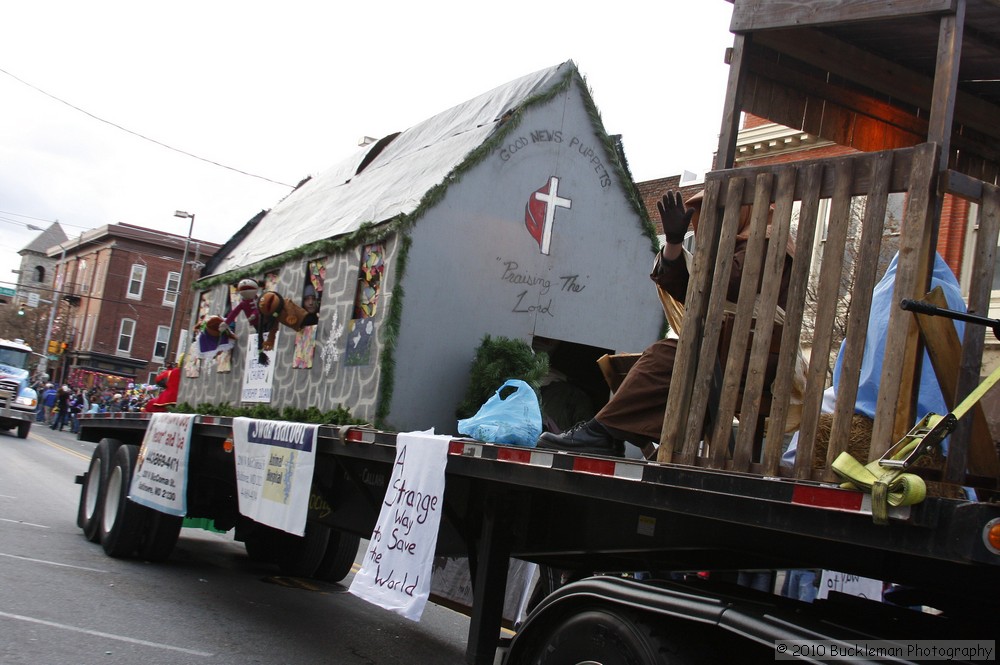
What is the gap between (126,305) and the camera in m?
54.7

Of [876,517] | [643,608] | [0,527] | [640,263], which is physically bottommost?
[0,527]

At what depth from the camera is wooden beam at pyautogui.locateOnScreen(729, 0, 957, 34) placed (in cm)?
339

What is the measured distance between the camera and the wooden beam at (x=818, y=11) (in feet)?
11.1

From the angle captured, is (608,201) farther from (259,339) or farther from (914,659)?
(914,659)

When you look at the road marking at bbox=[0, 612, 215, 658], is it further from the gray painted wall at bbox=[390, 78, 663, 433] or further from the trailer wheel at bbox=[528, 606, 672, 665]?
the trailer wheel at bbox=[528, 606, 672, 665]

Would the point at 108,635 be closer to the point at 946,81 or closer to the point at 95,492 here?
the point at 95,492

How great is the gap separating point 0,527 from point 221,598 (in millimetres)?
3690

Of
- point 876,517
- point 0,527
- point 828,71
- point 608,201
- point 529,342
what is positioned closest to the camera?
point 876,517

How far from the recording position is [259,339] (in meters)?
8.49

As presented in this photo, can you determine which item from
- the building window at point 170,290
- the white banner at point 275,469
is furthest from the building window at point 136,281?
the white banner at point 275,469

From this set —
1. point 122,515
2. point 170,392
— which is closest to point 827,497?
point 122,515

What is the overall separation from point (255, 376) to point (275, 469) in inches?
80.2

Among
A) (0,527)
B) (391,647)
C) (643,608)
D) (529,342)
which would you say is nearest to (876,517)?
(643,608)

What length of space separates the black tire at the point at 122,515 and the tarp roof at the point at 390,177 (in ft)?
7.20
